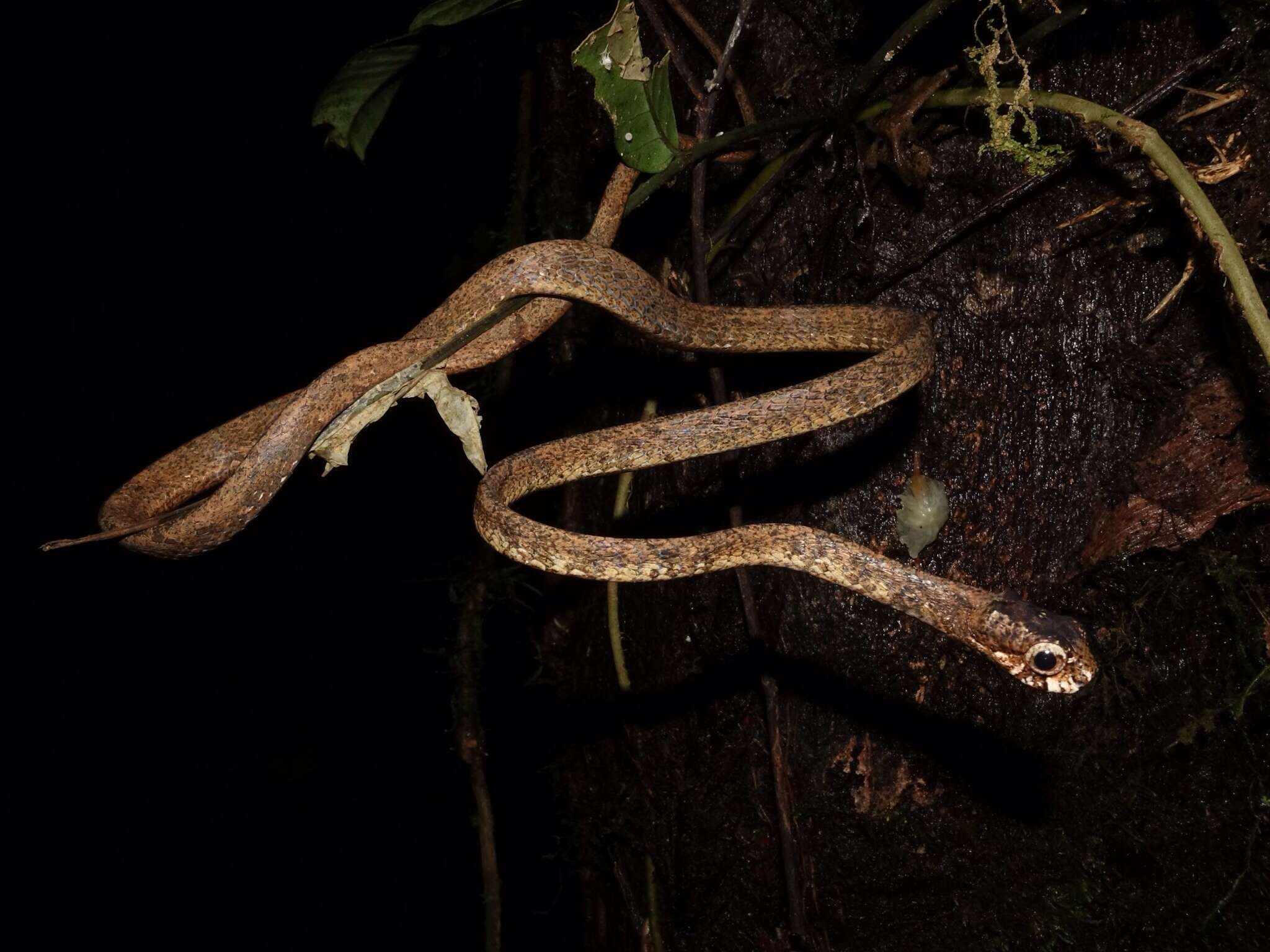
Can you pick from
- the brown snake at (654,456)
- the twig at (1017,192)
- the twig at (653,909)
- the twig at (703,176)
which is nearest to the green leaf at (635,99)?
the twig at (703,176)

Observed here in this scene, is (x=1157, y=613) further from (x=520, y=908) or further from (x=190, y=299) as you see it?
(x=520, y=908)

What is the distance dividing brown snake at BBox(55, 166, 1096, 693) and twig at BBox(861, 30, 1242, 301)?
0.65 ft

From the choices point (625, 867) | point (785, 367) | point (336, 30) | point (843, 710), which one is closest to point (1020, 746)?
point (843, 710)

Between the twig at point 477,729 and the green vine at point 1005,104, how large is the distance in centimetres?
247

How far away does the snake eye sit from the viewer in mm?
1562

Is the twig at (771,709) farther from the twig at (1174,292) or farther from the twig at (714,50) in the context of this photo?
the twig at (1174,292)

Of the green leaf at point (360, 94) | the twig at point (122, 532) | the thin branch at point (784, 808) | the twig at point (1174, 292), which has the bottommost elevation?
the thin branch at point (784, 808)

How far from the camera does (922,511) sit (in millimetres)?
2125

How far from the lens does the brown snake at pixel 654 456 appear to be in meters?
1.65

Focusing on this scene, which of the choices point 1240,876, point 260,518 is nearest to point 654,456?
point 1240,876

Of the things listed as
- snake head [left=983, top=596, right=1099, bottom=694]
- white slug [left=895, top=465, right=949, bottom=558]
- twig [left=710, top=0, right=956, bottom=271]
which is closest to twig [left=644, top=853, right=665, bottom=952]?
white slug [left=895, top=465, right=949, bottom=558]

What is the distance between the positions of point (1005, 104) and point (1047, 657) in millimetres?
1274

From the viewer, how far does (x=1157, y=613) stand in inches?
83.7

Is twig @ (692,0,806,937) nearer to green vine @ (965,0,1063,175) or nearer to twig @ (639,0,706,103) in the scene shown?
twig @ (639,0,706,103)
